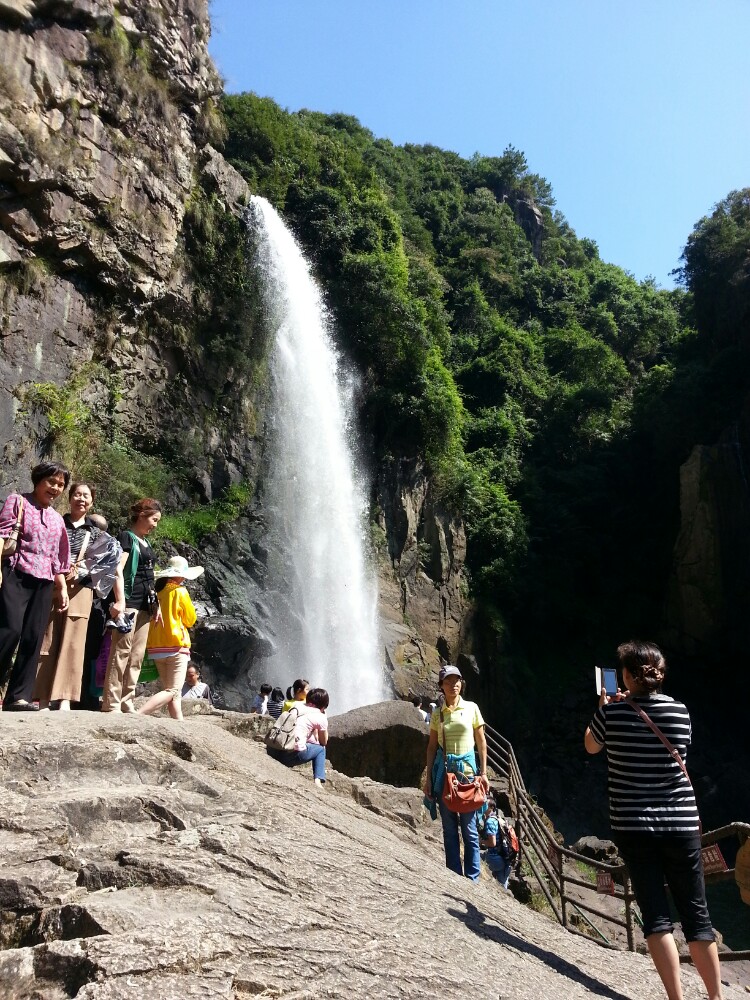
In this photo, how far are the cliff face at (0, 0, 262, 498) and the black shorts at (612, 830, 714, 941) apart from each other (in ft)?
39.0

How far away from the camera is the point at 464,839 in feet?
17.1

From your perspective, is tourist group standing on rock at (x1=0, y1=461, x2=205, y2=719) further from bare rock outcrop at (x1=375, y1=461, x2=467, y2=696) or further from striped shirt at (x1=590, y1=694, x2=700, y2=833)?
bare rock outcrop at (x1=375, y1=461, x2=467, y2=696)

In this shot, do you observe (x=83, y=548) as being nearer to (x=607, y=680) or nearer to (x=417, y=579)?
(x=607, y=680)

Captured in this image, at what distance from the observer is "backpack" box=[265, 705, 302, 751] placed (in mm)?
6000

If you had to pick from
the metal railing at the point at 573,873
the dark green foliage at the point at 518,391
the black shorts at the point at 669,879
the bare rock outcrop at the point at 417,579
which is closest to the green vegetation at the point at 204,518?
the bare rock outcrop at the point at 417,579

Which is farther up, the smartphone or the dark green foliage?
the dark green foliage

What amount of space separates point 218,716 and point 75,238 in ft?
35.8

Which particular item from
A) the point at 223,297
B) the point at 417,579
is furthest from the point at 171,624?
the point at 417,579

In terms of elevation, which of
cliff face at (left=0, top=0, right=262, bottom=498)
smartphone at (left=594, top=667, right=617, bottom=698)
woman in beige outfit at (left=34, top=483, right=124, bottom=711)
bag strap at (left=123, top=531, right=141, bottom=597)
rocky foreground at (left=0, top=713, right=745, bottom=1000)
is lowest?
rocky foreground at (left=0, top=713, right=745, bottom=1000)

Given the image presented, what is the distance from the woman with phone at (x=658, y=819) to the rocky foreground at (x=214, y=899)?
46 cm

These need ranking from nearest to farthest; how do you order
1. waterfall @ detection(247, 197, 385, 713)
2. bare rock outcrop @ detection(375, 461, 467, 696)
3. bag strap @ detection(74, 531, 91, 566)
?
bag strap @ detection(74, 531, 91, 566) → waterfall @ detection(247, 197, 385, 713) → bare rock outcrop @ detection(375, 461, 467, 696)

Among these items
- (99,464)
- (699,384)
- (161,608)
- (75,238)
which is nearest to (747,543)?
(699,384)

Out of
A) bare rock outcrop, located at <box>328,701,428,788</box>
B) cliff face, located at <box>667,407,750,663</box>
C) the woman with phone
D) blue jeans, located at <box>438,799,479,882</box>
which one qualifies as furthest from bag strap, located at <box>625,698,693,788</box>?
cliff face, located at <box>667,407,750,663</box>

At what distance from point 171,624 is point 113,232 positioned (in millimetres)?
12702
